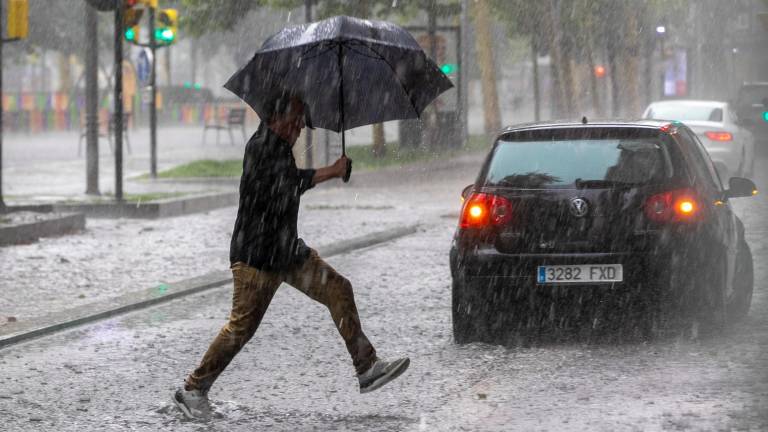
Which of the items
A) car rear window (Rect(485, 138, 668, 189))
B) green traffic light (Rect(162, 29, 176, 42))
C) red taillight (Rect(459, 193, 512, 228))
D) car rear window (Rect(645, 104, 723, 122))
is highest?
green traffic light (Rect(162, 29, 176, 42))

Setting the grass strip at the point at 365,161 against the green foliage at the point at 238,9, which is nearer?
the grass strip at the point at 365,161

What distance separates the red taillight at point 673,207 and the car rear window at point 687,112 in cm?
1456

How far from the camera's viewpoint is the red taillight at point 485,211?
892 centimetres

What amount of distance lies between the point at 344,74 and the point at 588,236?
2.18 m

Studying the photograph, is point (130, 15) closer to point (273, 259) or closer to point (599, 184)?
point (599, 184)

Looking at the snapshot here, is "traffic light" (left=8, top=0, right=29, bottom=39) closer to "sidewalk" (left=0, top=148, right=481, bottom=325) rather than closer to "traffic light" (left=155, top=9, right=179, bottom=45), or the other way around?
"sidewalk" (left=0, top=148, right=481, bottom=325)

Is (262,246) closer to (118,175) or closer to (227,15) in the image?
(118,175)

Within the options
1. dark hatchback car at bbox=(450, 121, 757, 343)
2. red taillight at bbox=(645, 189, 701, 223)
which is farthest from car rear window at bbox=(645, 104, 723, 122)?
red taillight at bbox=(645, 189, 701, 223)

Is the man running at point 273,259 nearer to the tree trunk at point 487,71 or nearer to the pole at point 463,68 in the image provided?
the pole at point 463,68

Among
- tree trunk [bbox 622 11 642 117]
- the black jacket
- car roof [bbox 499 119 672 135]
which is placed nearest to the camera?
the black jacket

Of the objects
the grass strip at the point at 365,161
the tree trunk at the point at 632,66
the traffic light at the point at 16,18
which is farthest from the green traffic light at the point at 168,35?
the tree trunk at the point at 632,66

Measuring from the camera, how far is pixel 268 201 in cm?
688

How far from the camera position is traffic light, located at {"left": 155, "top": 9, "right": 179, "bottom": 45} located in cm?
2638

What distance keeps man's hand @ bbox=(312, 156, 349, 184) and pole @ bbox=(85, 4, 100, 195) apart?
14.1m
